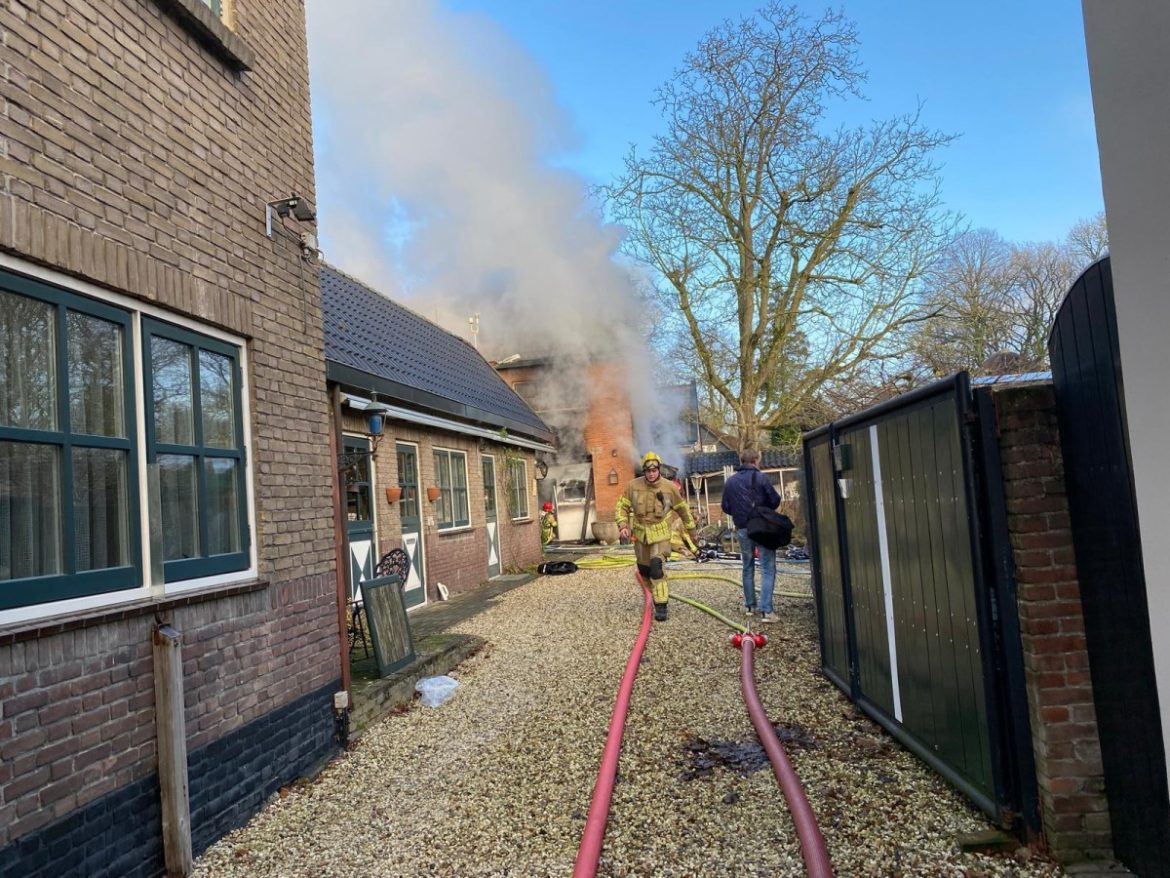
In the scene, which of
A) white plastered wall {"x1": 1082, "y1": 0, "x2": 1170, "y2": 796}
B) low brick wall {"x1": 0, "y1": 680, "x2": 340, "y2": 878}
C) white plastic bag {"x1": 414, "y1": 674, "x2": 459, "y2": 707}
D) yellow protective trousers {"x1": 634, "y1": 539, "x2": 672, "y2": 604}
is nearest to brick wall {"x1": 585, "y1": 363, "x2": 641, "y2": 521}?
yellow protective trousers {"x1": 634, "y1": 539, "x2": 672, "y2": 604}

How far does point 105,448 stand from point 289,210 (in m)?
2.13

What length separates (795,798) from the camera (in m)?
3.21

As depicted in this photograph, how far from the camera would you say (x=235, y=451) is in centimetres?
404

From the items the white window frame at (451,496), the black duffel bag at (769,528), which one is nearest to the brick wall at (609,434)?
the white window frame at (451,496)

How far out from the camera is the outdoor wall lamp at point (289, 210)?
179 inches

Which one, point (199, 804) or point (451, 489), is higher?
point (451, 489)

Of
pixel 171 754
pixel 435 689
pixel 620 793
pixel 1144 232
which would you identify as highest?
pixel 1144 232

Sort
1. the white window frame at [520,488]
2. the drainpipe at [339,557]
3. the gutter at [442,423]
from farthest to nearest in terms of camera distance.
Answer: the white window frame at [520,488] → the gutter at [442,423] → the drainpipe at [339,557]

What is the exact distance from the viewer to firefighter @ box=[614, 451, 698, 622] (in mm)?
8297

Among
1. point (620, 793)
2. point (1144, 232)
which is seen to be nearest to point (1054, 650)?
point (1144, 232)

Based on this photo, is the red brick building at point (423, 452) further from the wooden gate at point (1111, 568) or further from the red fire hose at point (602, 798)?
the wooden gate at point (1111, 568)

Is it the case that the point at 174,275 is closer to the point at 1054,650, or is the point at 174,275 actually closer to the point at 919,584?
the point at 919,584

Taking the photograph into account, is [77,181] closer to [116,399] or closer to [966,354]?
[116,399]

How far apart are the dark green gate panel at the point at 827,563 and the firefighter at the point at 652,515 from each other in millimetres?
2702
